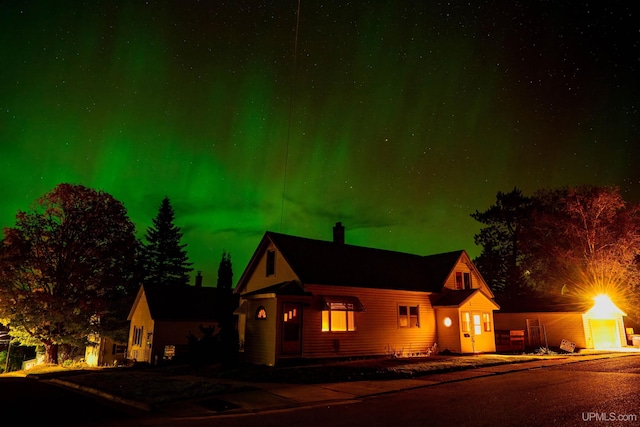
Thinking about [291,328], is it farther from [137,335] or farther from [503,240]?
[503,240]

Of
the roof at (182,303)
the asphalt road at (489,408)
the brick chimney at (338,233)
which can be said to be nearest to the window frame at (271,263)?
the brick chimney at (338,233)

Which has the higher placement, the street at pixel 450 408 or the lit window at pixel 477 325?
the lit window at pixel 477 325

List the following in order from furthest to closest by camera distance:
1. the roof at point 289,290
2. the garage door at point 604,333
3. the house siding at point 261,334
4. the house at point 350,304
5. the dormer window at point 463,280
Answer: the garage door at point 604,333, the dormer window at point 463,280, the house at point 350,304, the house siding at point 261,334, the roof at point 289,290

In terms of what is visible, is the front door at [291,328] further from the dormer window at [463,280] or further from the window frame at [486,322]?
the dormer window at [463,280]

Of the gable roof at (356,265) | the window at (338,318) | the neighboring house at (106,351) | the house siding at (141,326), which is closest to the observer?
the window at (338,318)

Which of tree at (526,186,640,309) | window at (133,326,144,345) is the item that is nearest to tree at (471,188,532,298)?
tree at (526,186,640,309)

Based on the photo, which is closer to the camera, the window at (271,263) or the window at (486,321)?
the window at (271,263)

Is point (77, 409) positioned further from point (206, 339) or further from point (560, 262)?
point (560, 262)

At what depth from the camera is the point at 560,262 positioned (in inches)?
1617

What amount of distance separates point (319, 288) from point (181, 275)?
4765 cm

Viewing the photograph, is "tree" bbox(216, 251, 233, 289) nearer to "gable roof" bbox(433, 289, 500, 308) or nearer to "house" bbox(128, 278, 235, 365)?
"house" bbox(128, 278, 235, 365)

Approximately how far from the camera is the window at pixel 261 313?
21.2 meters

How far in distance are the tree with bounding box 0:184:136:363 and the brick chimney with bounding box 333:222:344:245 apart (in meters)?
15.5

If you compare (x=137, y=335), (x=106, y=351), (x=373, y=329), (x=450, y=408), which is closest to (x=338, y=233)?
(x=373, y=329)
